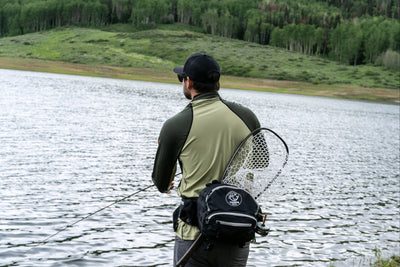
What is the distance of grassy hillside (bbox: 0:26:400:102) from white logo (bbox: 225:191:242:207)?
391 feet

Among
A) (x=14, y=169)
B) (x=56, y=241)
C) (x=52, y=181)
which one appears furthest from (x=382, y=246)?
(x=14, y=169)

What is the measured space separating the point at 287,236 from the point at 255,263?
2.38 m

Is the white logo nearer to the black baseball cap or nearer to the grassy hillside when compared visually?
the black baseball cap

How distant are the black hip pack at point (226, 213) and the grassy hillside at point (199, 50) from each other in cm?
11921

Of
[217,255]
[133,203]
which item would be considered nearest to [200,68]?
[217,255]

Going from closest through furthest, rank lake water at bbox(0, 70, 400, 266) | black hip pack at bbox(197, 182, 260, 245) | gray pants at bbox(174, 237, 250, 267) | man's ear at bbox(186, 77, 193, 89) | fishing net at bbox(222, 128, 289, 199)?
1. black hip pack at bbox(197, 182, 260, 245)
2. gray pants at bbox(174, 237, 250, 267)
3. fishing net at bbox(222, 128, 289, 199)
4. man's ear at bbox(186, 77, 193, 89)
5. lake water at bbox(0, 70, 400, 266)

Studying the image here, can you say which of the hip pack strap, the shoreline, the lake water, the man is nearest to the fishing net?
the man

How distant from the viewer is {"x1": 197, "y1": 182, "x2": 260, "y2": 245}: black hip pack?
4027mm

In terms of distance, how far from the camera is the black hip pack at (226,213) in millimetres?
4027

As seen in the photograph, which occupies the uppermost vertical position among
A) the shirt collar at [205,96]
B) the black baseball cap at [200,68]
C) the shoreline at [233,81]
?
the black baseball cap at [200,68]

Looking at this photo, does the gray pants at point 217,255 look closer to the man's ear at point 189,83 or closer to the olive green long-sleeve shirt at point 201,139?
the olive green long-sleeve shirt at point 201,139

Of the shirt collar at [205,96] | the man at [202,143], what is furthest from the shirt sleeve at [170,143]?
the shirt collar at [205,96]

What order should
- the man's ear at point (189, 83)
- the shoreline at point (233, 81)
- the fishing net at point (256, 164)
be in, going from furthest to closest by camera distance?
the shoreline at point (233, 81) → the man's ear at point (189, 83) → the fishing net at point (256, 164)

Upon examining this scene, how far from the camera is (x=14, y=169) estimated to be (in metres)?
17.0
